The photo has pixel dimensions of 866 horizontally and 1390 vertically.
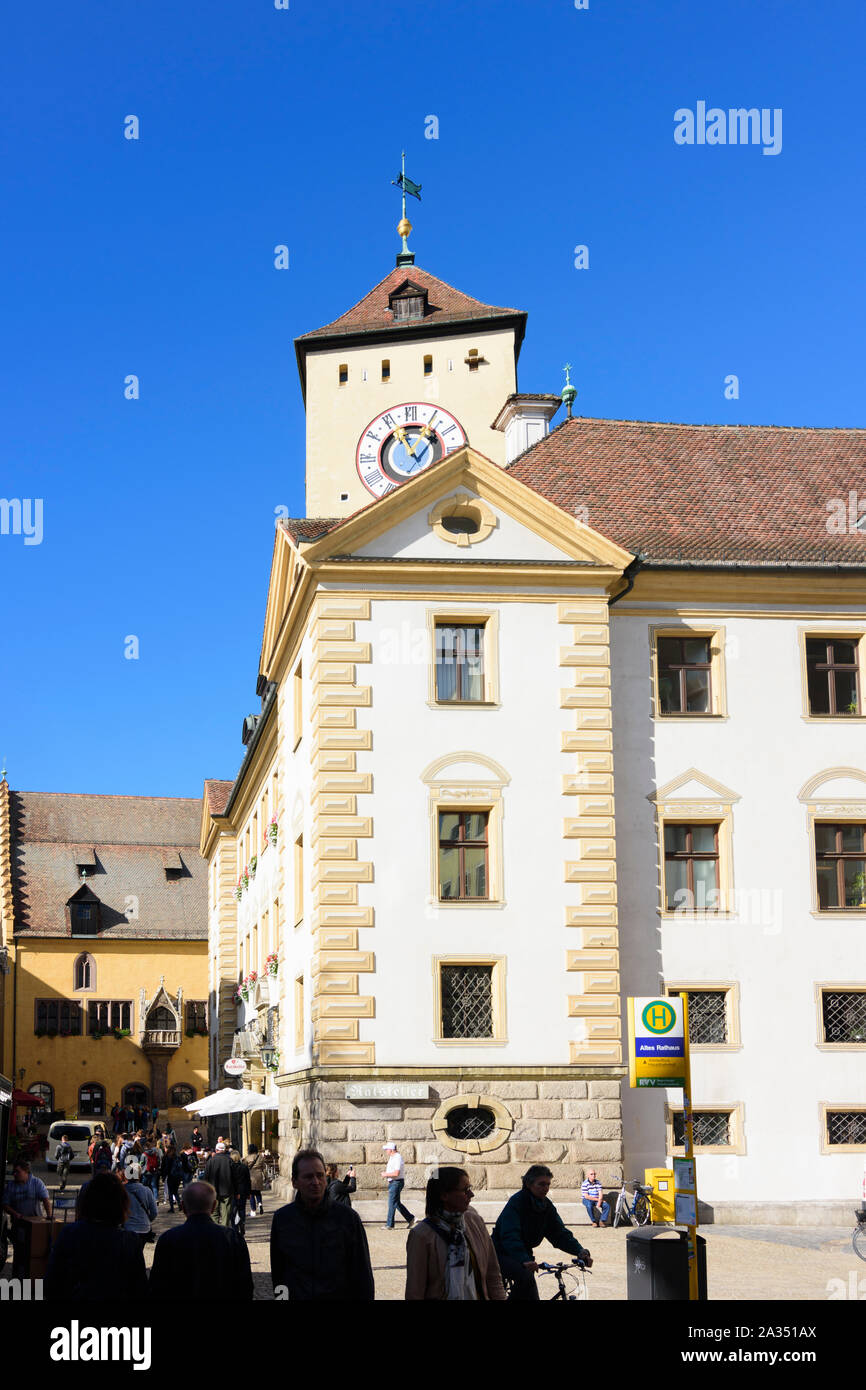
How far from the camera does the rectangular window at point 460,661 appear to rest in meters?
30.5

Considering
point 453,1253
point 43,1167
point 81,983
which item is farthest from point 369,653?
point 81,983

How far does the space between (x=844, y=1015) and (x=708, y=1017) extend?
255 cm

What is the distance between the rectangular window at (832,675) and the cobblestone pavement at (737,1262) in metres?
9.53

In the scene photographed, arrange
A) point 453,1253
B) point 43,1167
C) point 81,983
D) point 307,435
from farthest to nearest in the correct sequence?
point 81,983
point 43,1167
point 307,435
point 453,1253

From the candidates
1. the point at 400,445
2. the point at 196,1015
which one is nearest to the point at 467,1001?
the point at 400,445

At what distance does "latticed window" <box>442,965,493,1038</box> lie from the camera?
29.1 meters

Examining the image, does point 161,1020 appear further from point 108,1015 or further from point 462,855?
point 462,855

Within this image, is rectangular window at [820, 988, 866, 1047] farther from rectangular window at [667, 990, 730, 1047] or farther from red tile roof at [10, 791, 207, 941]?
red tile roof at [10, 791, 207, 941]

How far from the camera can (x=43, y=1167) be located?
58906 mm

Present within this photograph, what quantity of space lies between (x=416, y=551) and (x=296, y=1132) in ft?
36.1

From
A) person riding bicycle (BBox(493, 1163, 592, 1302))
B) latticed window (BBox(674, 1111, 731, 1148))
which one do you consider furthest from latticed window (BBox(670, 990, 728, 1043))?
person riding bicycle (BBox(493, 1163, 592, 1302))

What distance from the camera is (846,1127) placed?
30.2m

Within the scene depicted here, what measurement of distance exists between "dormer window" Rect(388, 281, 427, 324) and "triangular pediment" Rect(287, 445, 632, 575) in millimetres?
23440
